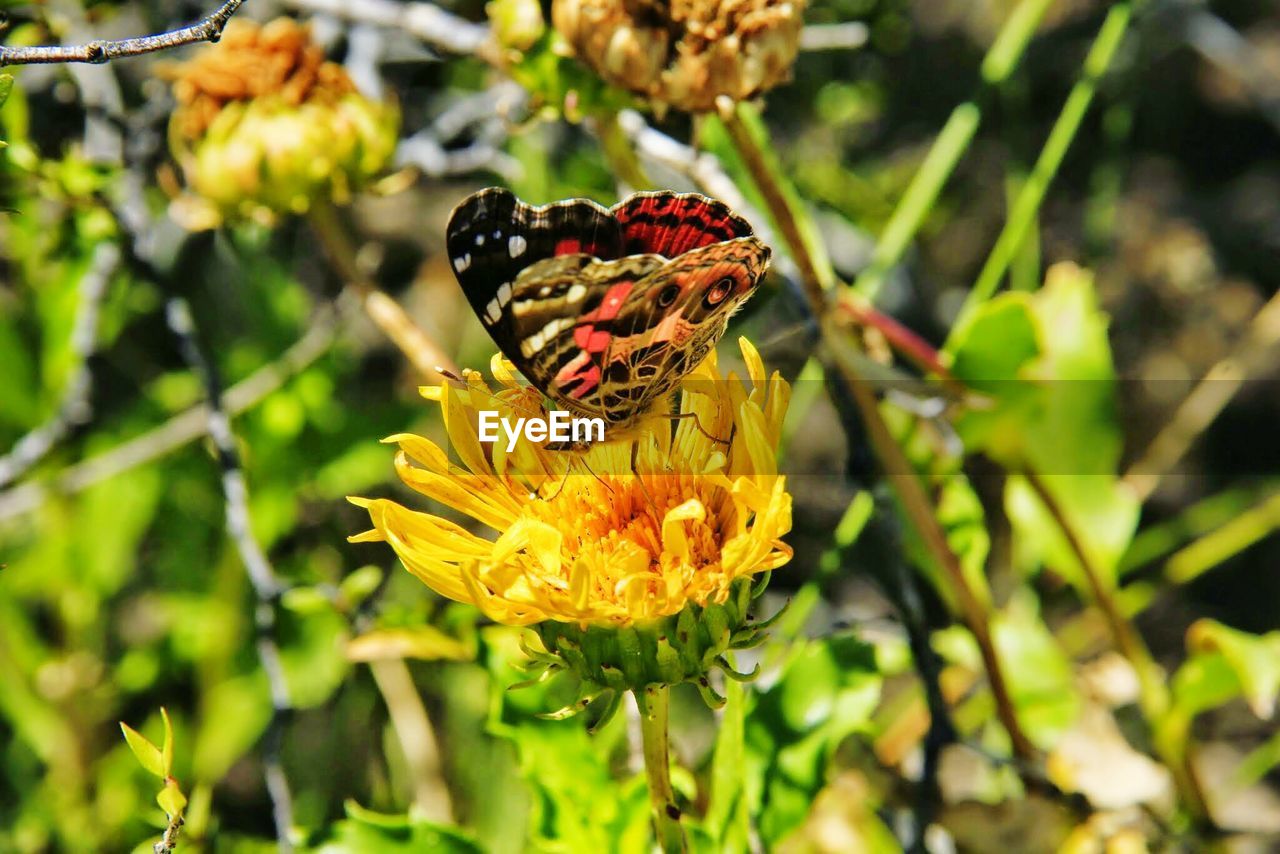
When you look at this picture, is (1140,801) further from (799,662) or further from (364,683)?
(364,683)

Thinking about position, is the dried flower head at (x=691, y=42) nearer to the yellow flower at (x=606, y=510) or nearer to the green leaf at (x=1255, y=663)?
the yellow flower at (x=606, y=510)

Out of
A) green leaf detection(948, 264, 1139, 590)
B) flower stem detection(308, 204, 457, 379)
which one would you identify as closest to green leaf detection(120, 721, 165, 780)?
flower stem detection(308, 204, 457, 379)

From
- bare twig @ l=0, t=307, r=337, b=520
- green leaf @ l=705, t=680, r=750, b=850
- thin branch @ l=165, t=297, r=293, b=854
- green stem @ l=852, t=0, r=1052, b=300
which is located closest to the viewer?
green leaf @ l=705, t=680, r=750, b=850

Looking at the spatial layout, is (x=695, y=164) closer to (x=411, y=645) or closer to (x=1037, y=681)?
(x=411, y=645)

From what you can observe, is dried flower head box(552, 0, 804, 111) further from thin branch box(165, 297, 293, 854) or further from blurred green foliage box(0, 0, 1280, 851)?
thin branch box(165, 297, 293, 854)

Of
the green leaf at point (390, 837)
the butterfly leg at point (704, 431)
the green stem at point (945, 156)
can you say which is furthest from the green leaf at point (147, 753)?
the green stem at point (945, 156)

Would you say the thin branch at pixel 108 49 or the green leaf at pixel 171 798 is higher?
the thin branch at pixel 108 49
